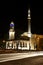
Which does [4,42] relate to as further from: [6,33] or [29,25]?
[6,33]

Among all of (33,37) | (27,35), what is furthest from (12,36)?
(33,37)

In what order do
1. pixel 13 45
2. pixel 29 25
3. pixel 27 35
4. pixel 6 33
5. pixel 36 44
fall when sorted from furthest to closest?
pixel 6 33, pixel 29 25, pixel 27 35, pixel 36 44, pixel 13 45

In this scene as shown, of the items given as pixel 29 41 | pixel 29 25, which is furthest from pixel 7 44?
pixel 29 25

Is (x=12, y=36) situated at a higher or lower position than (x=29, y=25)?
lower

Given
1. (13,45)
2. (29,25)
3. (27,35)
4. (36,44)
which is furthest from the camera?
(29,25)

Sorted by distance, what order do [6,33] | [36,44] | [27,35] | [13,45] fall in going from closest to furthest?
[13,45], [36,44], [27,35], [6,33]

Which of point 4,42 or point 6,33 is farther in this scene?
point 6,33

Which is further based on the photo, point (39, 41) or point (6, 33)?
point (6, 33)

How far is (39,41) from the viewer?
37.8 m

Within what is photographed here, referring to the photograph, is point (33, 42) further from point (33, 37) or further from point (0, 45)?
point (0, 45)

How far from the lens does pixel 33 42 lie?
1510 inches

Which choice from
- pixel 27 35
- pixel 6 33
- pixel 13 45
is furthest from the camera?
pixel 6 33

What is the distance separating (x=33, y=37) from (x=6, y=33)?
1440 centimetres

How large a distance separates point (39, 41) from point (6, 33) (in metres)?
15.7
